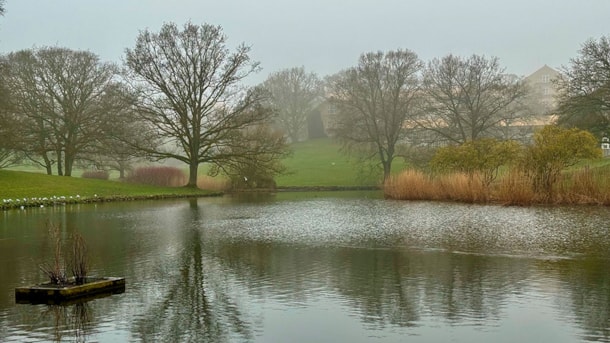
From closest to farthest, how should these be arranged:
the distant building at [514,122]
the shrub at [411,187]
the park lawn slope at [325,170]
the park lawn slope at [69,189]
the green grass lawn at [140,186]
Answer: the shrub at [411,187] → the park lawn slope at [69,189] → the green grass lawn at [140,186] → the distant building at [514,122] → the park lawn slope at [325,170]

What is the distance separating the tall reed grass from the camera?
28.8 meters

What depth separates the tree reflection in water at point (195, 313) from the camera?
8453 millimetres

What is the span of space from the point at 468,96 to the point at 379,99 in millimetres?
7521

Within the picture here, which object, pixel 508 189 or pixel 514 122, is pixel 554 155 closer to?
pixel 508 189

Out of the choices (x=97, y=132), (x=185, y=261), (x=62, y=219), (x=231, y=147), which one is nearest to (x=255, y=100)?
(x=231, y=147)

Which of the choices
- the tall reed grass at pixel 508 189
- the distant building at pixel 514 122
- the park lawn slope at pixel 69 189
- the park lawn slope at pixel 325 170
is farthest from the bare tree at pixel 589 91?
the park lawn slope at pixel 69 189

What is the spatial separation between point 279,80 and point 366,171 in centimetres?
3265

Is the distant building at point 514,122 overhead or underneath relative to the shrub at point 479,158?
overhead

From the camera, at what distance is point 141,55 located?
45.6 meters

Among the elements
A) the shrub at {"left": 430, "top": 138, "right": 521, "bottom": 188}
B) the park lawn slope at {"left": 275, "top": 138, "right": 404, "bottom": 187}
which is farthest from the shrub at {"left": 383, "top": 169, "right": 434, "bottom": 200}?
the park lawn slope at {"left": 275, "top": 138, "right": 404, "bottom": 187}

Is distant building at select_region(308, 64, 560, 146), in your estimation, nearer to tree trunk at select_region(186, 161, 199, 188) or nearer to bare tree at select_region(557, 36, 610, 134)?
bare tree at select_region(557, 36, 610, 134)

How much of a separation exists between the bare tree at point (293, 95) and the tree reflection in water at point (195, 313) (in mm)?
74457

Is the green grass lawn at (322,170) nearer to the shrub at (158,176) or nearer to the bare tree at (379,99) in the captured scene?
the bare tree at (379,99)

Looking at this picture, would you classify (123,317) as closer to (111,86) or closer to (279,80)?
(111,86)
